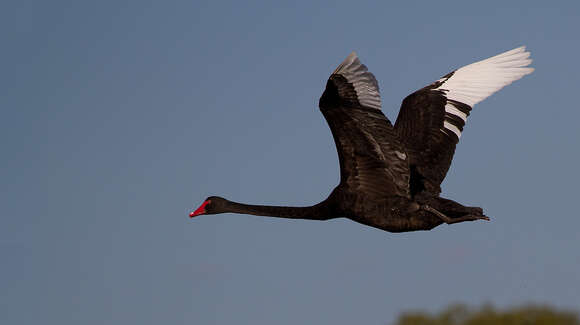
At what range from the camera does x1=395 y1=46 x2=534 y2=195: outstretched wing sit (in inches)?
659

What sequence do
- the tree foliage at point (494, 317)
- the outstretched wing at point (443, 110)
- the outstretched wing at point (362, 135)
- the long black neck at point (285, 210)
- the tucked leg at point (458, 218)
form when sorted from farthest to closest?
the tree foliage at point (494, 317) → the outstretched wing at point (443, 110) → the long black neck at point (285, 210) → the tucked leg at point (458, 218) → the outstretched wing at point (362, 135)

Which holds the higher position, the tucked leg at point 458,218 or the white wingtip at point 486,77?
the white wingtip at point 486,77

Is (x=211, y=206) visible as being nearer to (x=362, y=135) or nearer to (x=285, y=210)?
(x=285, y=210)

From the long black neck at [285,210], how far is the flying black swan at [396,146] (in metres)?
0.02

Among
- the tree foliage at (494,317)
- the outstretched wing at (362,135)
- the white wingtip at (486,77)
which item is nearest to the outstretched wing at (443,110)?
the white wingtip at (486,77)

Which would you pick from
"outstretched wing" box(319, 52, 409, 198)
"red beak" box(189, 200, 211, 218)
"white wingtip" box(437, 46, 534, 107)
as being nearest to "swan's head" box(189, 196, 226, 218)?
"red beak" box(189, 200, 211, 218)

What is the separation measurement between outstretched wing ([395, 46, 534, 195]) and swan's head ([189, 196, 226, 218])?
356cm

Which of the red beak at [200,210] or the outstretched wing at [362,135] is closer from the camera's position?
the outstretched wing at [362,135]

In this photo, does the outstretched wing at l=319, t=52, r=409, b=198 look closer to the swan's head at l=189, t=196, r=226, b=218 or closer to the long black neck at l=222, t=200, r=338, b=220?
the long black neck at l=222, t=200, r=338, b=220

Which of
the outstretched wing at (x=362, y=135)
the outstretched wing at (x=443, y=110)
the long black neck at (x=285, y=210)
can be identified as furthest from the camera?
the outstretched wing at (x=443, y=110)

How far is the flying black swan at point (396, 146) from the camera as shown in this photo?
13.3 m

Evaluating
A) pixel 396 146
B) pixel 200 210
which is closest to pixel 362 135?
pixel 396 146

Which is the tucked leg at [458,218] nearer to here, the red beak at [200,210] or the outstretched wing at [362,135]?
the outstretched wing at [362,135]

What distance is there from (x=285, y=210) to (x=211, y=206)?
1.64m
